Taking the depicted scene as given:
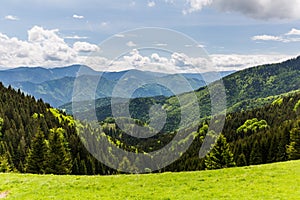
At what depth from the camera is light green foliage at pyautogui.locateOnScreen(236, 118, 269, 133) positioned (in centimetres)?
17743

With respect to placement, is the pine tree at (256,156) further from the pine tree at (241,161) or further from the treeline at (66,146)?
the pine tree at (241,161)

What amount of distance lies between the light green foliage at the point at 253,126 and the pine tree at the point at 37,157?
133303mm

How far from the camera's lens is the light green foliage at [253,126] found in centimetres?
17743

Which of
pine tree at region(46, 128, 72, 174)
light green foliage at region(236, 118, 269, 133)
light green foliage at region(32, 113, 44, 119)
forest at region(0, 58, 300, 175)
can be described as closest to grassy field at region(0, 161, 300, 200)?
forest at region(0, 58, 300, 175)

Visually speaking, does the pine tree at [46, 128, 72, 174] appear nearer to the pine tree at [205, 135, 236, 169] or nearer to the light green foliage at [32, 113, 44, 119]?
the pine tree at [205, 135, 236, 169]

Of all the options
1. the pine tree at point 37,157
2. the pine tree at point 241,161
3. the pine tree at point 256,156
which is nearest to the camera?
the pine tree at point 37,157

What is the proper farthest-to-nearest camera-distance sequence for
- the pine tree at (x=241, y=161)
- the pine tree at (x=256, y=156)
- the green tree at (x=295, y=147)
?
1. the pine tree at (x=256, y=156)
2. the pine tree at (x=241, y=161)
3. the green tree at (x=295, y=147)

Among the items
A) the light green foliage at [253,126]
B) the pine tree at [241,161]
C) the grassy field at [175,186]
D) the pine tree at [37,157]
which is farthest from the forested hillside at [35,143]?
the light green foliage at [253,126]

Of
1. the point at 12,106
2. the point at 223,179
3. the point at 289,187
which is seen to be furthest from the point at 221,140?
the point at 12,106

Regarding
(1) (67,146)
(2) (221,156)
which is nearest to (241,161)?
(2) (221,156)

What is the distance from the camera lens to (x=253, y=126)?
18500 cm

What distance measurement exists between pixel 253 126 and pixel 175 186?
543ft

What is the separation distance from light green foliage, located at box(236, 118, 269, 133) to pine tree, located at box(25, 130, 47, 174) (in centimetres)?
13330

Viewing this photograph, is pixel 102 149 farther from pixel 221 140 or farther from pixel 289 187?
pixel 289 187
